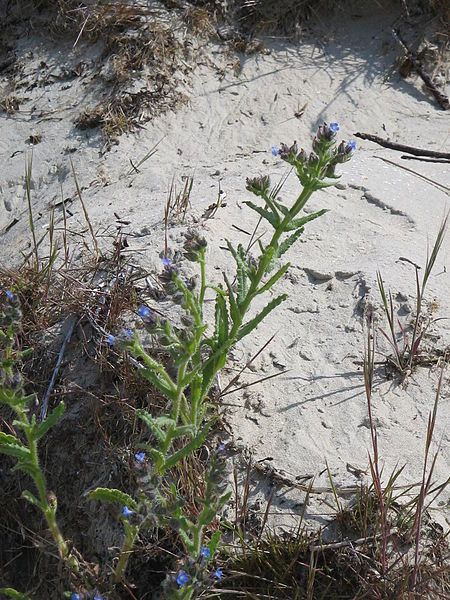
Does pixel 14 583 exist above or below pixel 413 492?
below

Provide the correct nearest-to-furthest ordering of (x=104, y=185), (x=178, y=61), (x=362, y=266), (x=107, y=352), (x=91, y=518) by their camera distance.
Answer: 1. (x=91, y=518)
2. (x=107, y=352)
3. (x=362, y=266)
4. (x=104, y=185)
5. (x=178, y=61)

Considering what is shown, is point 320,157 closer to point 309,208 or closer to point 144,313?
point 144,313

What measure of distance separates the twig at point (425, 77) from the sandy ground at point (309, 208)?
0.23ft

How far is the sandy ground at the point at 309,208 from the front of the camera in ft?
8.91

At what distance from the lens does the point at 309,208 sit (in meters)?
3.52

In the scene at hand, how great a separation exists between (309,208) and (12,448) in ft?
6.26

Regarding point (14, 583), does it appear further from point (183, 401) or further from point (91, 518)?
point (183, 401)

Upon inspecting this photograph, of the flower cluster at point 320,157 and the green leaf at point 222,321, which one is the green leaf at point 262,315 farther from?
the flower cluster at point 320,157

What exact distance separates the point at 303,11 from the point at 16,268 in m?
3.00

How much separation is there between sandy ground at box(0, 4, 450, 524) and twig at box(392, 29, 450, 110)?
7 cm

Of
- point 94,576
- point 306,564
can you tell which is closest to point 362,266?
point 306,564

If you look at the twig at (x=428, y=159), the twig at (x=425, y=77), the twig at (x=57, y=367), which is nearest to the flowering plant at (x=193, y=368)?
the twig at (x=57, y=367)

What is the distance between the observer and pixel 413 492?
2490mm

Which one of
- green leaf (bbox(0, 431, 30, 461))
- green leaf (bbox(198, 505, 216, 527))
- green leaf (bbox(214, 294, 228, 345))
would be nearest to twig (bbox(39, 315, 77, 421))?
green leaf (bbox(0, 431, 30, 461))
